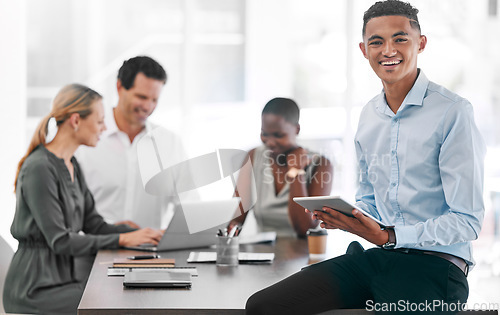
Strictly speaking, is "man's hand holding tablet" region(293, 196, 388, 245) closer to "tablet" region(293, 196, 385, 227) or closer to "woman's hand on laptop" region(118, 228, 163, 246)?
"tablet" region(293, 196, 385, 227)

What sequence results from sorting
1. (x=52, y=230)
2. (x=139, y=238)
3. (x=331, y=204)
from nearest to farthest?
(x=331, y=204)
(x=52, y=230)
(x=139, y=238)

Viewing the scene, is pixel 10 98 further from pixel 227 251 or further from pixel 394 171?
pixel 394 171

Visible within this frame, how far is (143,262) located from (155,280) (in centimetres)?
33

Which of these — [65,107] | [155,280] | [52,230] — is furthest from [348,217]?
[65,107]

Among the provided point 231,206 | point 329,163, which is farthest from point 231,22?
point 231,206

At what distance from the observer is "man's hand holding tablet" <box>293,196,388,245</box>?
183 cm

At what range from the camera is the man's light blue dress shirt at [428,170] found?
6.09ft

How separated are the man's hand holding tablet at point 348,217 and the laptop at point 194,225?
2.57 feet

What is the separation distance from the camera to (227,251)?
2.37 meters

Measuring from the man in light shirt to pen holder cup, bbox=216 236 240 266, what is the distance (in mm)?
1267

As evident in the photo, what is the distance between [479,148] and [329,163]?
1363 mm

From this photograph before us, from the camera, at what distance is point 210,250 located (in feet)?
8.85

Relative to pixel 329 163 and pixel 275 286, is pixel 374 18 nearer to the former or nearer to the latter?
pixel 275 286

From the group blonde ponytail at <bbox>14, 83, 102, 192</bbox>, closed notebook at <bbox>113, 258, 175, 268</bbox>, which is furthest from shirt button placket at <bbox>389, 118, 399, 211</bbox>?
blonde ponytail at <bbox>14, 83, 102, 192</bbox>
